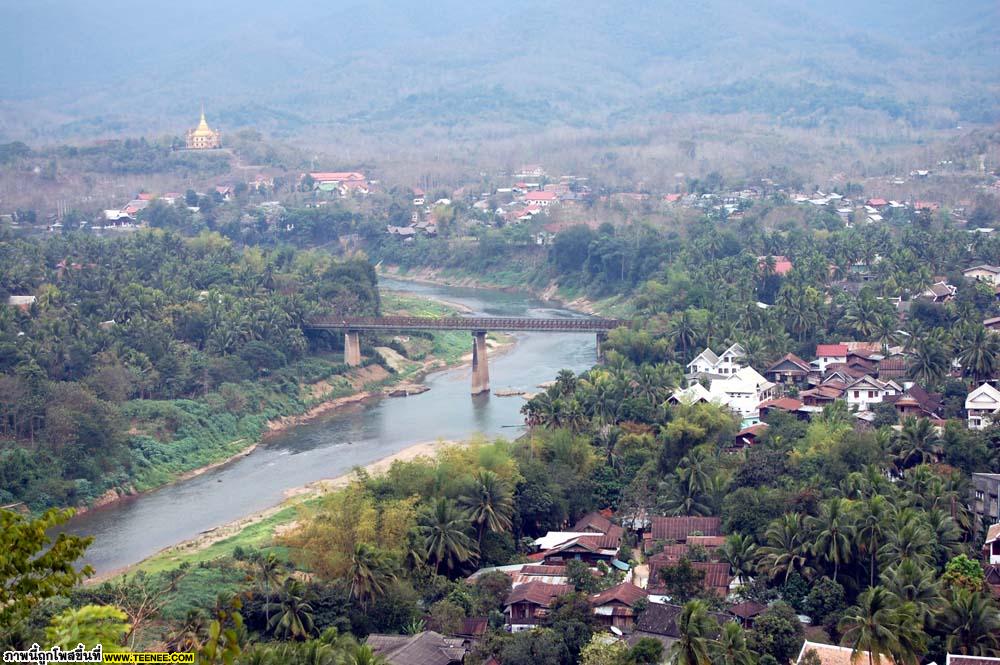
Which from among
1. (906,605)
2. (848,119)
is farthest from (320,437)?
(848,119)

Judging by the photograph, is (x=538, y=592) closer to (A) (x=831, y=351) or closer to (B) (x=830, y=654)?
(B) (x=830, y=654)

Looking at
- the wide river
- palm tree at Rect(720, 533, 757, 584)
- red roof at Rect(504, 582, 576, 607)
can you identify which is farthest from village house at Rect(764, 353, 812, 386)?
red roof at Rect(504, 582, 576, 607)

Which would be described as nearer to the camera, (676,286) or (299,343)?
(299,343)

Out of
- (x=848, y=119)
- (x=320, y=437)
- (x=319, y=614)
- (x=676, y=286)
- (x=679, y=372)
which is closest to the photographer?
(x=319, y=614)

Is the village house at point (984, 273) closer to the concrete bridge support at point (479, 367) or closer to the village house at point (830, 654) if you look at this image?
the concrete bridge support at point (479, 367)

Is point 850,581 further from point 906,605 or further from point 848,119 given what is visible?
point 848,119

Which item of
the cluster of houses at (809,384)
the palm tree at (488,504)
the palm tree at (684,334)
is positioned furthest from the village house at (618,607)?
the palm tree at (684,334)

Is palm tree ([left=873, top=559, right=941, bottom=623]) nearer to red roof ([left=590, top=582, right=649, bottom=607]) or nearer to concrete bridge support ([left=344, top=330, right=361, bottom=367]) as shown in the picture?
red roof ([left=590, top=582, right=649, bottom=607])
